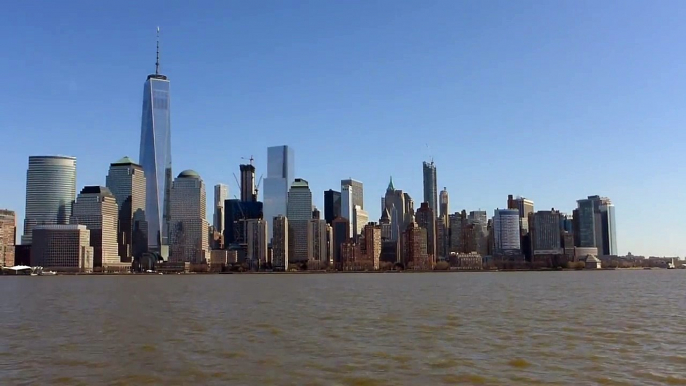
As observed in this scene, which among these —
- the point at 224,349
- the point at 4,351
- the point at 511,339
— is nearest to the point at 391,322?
the point at 511,339

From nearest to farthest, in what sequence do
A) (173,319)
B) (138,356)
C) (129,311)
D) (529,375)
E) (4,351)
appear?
1. (529,375)
2. (138,356)
3. (4,351)
4. (173,319)
5. (129,311)

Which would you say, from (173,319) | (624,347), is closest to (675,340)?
(624,347)

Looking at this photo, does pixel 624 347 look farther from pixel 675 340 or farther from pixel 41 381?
pixel 41 381

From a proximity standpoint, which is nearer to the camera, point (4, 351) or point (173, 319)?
point (4, 351)

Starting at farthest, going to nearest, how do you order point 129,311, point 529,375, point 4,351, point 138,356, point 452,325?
point 129,311 < point 452,325 < point 4,351 < point 138,356 < point 529,375

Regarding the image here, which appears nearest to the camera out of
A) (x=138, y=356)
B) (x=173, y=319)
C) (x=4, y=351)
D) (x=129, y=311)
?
(x=138, y=356)

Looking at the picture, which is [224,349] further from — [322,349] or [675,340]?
[675,340]

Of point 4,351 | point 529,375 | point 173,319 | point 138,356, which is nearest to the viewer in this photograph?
point 529,375

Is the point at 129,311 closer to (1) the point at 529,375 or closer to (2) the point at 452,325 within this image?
(2) the point at 452,325

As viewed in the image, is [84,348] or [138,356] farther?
[84,348]
